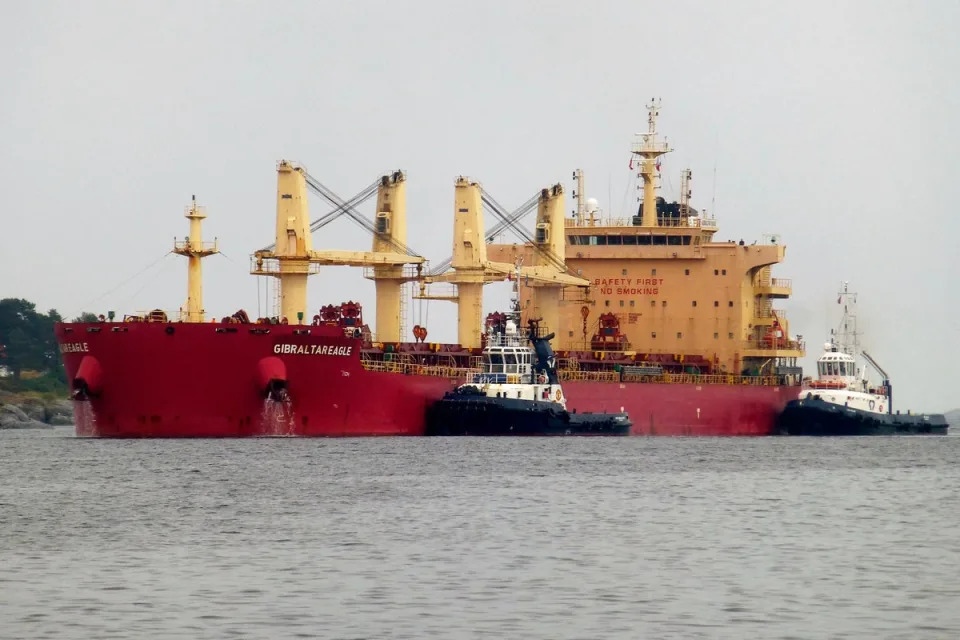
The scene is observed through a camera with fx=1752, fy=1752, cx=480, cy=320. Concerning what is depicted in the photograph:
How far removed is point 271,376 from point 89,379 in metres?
5.11

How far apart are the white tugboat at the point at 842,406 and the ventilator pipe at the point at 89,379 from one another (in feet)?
91.7

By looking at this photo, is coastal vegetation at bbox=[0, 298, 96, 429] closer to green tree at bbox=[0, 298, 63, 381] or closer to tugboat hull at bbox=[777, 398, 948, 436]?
green tree at bbox=[0, 298, 63, 381]

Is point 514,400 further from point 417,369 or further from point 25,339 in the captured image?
point 25,339

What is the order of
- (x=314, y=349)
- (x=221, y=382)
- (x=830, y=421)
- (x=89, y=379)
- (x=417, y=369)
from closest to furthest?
(x=221, y=382), (x=89, y=379), (x=314, y=349), (x=417, y=369), (x=830, y=421)

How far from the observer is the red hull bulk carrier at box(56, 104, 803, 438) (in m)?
49.2

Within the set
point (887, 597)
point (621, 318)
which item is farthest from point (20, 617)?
point (621, 318)

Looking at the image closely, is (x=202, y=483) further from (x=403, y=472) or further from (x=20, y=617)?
(x=20, y=617)

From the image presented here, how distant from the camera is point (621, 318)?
6744 centimetres

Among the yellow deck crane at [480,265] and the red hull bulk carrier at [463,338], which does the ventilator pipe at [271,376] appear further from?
the yellow deck crane at [480,265]

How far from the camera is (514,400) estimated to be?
→ 179ft

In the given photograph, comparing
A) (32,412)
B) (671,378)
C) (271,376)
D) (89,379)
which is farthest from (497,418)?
(32,412)

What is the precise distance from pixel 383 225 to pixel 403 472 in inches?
888

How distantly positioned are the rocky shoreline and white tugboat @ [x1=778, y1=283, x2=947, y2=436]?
38.2 meters

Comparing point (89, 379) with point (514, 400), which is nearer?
point (89, 379)
